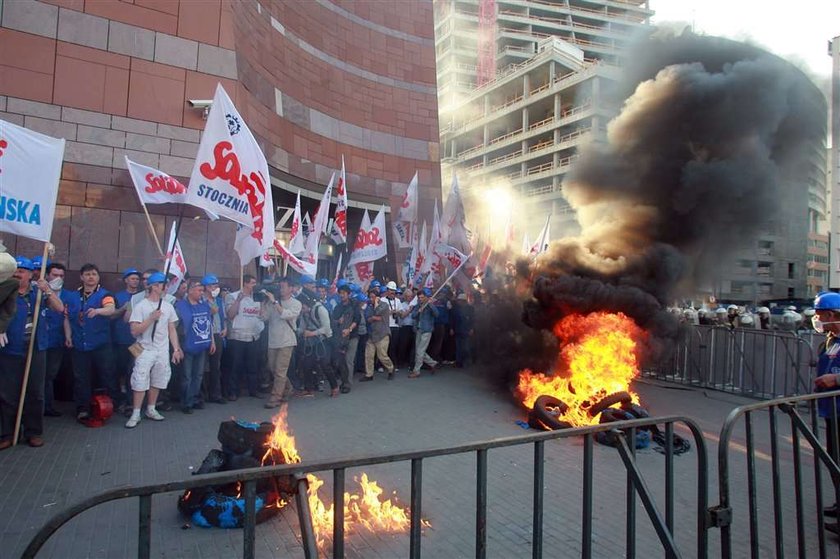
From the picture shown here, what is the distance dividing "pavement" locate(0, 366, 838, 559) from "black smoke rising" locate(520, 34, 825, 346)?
266cm

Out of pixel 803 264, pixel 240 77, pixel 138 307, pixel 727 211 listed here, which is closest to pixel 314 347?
pixel 138 307

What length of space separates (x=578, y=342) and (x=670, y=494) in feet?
16.9

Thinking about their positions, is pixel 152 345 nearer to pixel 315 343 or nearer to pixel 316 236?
pixel 315 343

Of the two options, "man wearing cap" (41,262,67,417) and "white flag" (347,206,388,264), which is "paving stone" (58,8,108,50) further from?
"white flag" (347,206,388,264)

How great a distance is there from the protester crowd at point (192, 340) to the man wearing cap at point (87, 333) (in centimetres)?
1

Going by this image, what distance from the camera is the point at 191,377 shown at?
22.9 ft

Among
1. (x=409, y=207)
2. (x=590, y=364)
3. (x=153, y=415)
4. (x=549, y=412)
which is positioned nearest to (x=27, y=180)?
(x=153, y=415)

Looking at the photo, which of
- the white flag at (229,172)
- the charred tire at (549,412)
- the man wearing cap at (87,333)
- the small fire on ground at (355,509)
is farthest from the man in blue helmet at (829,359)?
the man wearing cap at (87,333)

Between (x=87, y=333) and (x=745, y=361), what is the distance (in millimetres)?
10278

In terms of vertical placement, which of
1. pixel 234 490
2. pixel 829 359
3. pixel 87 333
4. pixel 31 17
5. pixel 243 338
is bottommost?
pixel 234 490

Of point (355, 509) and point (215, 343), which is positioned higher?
point (215, 343)

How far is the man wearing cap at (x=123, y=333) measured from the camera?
6582 mm

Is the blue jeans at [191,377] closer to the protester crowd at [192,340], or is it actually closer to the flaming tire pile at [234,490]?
the protester crowd at [192,340]

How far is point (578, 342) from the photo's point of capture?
7.86 meters
